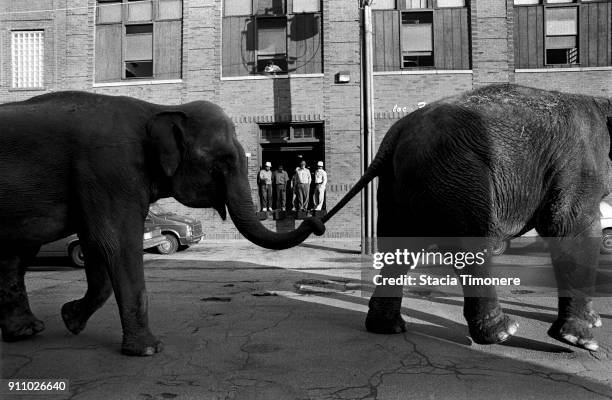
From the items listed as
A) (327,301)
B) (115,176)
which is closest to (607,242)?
(327,301)

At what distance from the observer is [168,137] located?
4.09m

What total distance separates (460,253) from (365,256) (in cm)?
909

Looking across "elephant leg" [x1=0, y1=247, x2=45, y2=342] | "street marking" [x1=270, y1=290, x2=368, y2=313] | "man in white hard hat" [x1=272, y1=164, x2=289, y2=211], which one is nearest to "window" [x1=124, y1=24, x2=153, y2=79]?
"man in white hard hat" [x1=272, y1=164, x2=289, y2=211]

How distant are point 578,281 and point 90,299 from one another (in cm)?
433

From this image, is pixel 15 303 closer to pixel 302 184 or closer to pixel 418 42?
pixel 302 184

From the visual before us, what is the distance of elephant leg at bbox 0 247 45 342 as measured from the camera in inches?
181

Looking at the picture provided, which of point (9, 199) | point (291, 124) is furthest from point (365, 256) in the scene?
point (9, 199)

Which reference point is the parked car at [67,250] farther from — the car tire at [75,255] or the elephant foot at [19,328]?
the elephant foot at [19,328]

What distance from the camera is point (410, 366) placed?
378cm

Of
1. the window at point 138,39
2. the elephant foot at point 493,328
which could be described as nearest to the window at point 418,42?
the window at point 138,39

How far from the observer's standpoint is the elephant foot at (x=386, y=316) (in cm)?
466

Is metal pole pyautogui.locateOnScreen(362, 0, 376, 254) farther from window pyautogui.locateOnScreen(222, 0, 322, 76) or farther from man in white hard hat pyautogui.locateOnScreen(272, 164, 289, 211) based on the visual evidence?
man in white hard hat pyautogui.locateOnScreen(272, 164, 289, 211)

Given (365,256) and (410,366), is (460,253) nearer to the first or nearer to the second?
(410,366)

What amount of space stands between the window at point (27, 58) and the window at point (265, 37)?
7.67 meters
